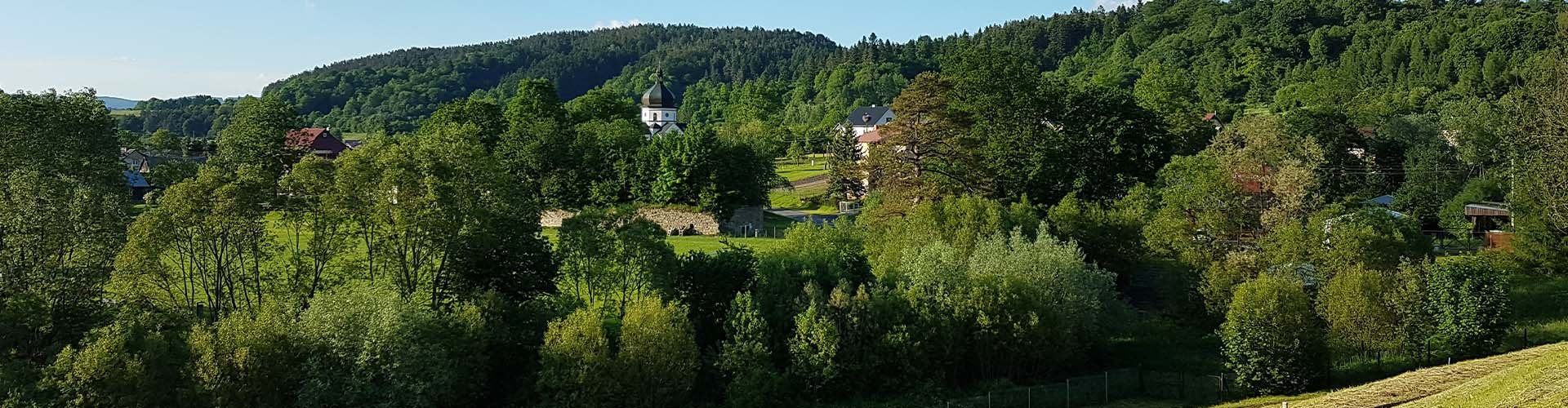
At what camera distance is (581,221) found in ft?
95.9

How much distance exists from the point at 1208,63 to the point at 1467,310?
9671 cm

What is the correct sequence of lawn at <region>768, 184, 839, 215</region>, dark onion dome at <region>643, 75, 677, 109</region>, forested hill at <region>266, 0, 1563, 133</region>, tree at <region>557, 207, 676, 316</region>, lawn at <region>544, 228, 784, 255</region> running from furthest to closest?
dark onion dome at <region>643, 75, 677, 109</region> → forested hill at <region>266, 0, 1563, 133</region> → lawn at <region>768, 184, 839, 215</region> → lawn at <region>544, 228, 784, 255</region> → tree at <region>557, 207, 676, 316</region>

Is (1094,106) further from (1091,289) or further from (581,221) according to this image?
(581,221)

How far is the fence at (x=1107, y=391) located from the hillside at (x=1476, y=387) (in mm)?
2051

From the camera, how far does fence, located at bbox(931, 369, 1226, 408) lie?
27734mm

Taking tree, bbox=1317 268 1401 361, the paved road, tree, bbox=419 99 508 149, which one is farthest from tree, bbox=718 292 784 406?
tree, bbox=419 99 508 149

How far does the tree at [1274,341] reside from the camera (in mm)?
28062

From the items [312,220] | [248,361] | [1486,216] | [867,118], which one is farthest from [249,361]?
[867,118]

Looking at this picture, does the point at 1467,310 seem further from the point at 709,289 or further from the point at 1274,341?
the point at 709,289

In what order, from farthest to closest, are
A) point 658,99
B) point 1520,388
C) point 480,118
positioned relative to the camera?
point 658,99 < point 480,118 < point 1520,388

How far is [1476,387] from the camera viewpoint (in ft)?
66.1

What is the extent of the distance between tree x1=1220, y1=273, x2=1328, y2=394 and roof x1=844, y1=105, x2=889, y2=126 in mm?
83453

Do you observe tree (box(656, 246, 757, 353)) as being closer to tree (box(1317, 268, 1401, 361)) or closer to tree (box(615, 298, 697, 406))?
tree (box(615, 298, 697, 406))

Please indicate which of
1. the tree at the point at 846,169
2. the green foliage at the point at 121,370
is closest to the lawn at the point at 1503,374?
the tree at the point at 846,169
